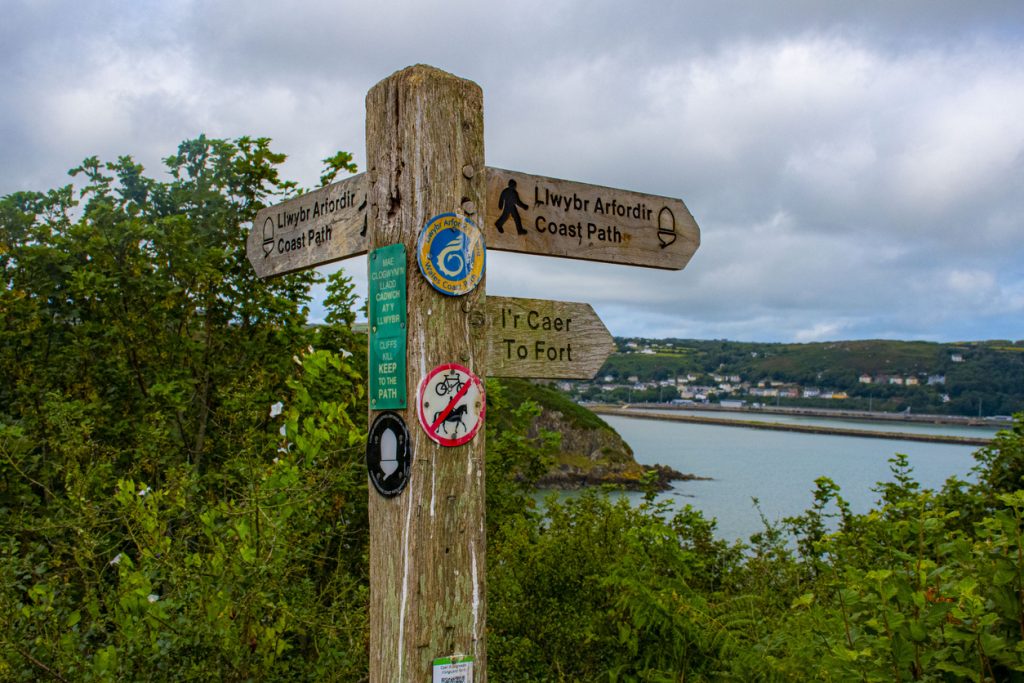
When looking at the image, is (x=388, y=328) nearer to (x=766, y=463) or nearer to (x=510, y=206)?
(x=510, y=206)

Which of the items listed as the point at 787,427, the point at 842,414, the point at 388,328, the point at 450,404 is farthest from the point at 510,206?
the point at 842,414

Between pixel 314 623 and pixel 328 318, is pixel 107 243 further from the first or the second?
pixel 314 623

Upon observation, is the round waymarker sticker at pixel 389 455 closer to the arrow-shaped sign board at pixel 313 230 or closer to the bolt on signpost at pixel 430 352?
the bolt on signpost at pixel 430 352

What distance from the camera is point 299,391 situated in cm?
457

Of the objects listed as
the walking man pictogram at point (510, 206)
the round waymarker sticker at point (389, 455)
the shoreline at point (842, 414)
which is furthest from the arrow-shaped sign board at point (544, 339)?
the shoreline at point (842, 414)

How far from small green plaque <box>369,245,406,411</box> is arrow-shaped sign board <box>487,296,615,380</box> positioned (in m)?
0.30

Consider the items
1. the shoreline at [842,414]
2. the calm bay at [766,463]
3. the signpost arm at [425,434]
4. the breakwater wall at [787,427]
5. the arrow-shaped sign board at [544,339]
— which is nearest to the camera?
the signpost arm at [425,434]

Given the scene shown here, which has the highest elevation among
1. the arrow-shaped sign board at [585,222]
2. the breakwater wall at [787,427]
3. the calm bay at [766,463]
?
the arrow-shaped sign board at [585,222]

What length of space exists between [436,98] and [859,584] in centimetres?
223

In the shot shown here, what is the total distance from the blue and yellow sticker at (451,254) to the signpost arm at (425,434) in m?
0.02

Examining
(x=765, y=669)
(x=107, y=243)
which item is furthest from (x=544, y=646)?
(x=107, y=243)

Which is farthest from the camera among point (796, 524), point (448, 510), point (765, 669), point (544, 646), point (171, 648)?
point (796, 524)

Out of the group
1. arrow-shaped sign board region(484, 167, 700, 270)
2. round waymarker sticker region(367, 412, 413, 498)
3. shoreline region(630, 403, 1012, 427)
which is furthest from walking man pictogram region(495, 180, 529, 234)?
shoreline region(630, 403, 1012, 427)

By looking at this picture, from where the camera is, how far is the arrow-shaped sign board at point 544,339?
2.51 metres
